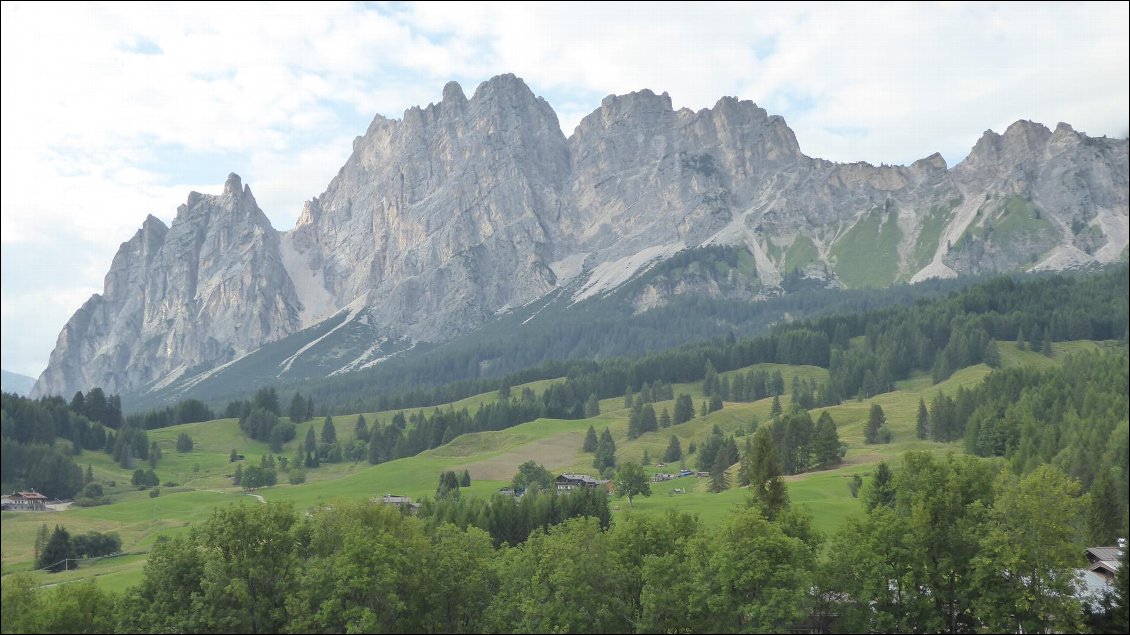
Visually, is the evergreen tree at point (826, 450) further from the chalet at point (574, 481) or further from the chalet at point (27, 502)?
the chalet at point (27, 502)

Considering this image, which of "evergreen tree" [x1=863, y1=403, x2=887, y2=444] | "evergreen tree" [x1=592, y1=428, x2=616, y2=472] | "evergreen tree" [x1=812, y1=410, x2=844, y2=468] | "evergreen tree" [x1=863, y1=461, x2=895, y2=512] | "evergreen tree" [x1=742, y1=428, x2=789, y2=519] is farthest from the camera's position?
"evergreen tree" [x1=592, y1=428, x2=616, y2=472]

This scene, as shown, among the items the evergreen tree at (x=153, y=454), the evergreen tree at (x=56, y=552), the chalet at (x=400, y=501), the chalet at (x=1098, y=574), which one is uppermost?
the evergreen tree at (x=153, y=454)

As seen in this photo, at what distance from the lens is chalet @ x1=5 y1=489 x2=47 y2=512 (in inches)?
2276

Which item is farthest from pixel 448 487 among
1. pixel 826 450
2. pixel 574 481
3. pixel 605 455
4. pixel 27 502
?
pixel 27 502

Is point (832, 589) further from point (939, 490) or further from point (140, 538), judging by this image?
point (140, 538)

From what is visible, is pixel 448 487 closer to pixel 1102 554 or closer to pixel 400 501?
pixel 400 501

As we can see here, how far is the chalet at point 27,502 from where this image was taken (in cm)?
5781

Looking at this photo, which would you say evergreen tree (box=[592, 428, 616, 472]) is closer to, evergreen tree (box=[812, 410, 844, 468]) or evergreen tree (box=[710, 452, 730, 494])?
evergreen tree (box=[710, 452, 730, 494])

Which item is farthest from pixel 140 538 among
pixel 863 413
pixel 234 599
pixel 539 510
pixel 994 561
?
pixel 863 413

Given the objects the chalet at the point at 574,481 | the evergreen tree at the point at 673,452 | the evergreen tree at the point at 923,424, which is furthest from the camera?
the evergreen tree at the point at 673,452

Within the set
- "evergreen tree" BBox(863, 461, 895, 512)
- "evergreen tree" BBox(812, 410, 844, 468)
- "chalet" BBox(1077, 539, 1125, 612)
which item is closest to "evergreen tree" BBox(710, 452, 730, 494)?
"evergreen tree" BBox(812, 410, 844, 468)

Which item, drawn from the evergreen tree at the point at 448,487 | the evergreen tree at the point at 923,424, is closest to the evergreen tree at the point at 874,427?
the evergreen tree at the point at 923,424

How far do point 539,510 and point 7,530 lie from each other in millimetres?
60762

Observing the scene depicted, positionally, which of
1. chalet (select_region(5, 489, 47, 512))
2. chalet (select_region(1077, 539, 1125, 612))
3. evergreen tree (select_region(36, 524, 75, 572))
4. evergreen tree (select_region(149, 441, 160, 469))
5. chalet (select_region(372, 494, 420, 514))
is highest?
evergreen tree (select_region(149, 441, 160, 469))
